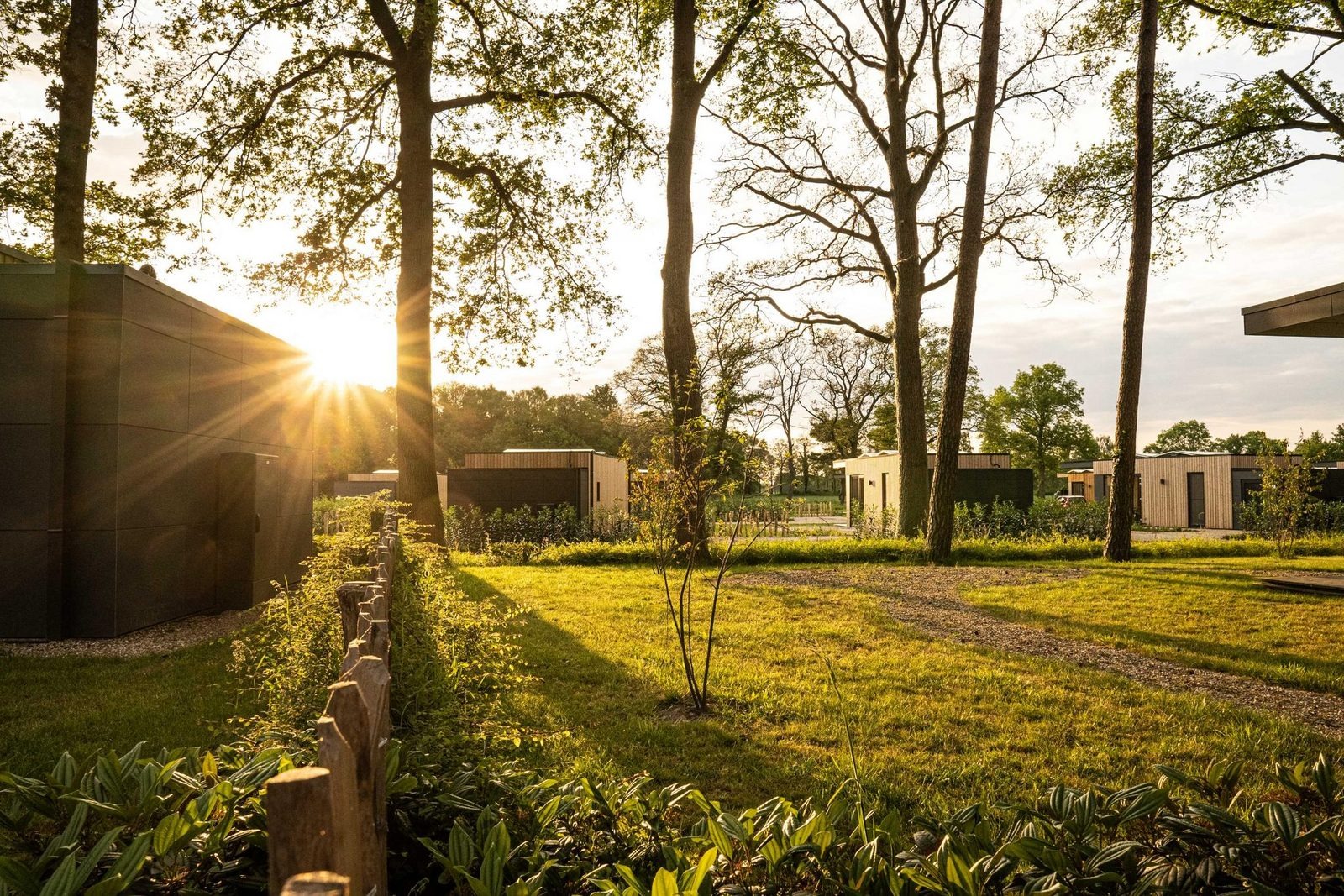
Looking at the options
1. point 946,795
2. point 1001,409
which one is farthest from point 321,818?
point 1001,409

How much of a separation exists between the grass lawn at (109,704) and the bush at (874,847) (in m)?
2.22

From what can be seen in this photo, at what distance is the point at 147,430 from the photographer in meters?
7.02

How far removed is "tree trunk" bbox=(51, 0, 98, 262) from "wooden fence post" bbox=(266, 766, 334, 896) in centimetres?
1190

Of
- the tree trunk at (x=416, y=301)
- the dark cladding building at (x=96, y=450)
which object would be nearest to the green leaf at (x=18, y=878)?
the dark cladding building at (x=96, y=450)

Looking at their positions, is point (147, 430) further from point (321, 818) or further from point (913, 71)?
point (913, 71)

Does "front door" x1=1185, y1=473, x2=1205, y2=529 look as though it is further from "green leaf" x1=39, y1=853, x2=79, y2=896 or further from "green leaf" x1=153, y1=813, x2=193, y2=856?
"green leaf" x1=39, y1=853, x2=79, y2=896

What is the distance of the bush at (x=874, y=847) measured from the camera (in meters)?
1.59

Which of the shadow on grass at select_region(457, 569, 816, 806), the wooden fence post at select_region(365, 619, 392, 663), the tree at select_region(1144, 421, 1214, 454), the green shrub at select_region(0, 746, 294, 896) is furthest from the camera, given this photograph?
the tree at select_region(1144, 421, 1214, 454)

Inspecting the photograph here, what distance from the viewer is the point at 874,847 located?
5.40ft

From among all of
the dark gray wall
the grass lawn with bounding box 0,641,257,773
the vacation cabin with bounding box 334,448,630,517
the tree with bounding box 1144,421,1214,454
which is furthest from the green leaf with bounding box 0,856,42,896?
the tree with bounding box 1144,421,1214,454

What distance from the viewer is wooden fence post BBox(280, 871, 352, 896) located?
2.90 feet

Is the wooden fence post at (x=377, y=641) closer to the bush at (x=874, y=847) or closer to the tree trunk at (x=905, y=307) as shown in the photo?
the bush at (x=874, y=847)

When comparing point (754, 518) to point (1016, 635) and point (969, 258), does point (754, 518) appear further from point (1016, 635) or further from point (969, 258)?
point (969, 258)

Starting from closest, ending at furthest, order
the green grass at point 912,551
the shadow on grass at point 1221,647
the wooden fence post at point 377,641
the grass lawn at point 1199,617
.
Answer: the wooden fence post at point 377,641
the shadow on grass at point 1221,647
the grass lawn at point 1199,617
the green grass at point 912,551
